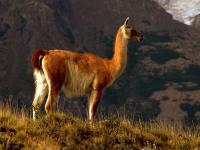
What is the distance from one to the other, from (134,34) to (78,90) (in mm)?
4050

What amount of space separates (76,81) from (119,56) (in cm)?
286

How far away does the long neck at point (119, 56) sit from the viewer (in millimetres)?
20706

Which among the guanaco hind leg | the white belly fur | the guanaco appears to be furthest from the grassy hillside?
the white belly fur

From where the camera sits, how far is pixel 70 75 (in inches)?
752

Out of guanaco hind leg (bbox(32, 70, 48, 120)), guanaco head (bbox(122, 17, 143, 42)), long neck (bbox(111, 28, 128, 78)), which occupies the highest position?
guanaco head (bbox(122, 17, 143, 42))

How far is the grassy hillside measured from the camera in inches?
558

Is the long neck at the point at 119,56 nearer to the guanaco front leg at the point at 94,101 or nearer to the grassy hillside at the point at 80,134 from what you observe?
the guanaco front leg at the point at 94,101

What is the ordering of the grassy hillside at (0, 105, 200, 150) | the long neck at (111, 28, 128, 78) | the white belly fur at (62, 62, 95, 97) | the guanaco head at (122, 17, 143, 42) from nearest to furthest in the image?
the grassy hillside at (0, 105, 200, 150) → the white belly fur at (62, 62, 95, 97) → the long neck at (111, 28, 128, 78) → the guanaco head at (122, 17, 143, 42)

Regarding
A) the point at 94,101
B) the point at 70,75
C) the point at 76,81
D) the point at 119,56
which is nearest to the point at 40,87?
the point at 70,75

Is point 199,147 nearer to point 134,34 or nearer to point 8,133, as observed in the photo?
point 8,133

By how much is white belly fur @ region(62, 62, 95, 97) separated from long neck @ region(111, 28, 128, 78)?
1301mm

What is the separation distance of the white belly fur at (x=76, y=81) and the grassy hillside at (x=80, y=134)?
Answer: 8.79ft

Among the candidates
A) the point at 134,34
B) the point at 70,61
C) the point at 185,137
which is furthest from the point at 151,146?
the point at 134,34

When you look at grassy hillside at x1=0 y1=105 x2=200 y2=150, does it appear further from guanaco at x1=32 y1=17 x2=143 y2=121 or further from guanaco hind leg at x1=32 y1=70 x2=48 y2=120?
guanaco hind leg at x1=32 y1=70 x2=48 y2=120
